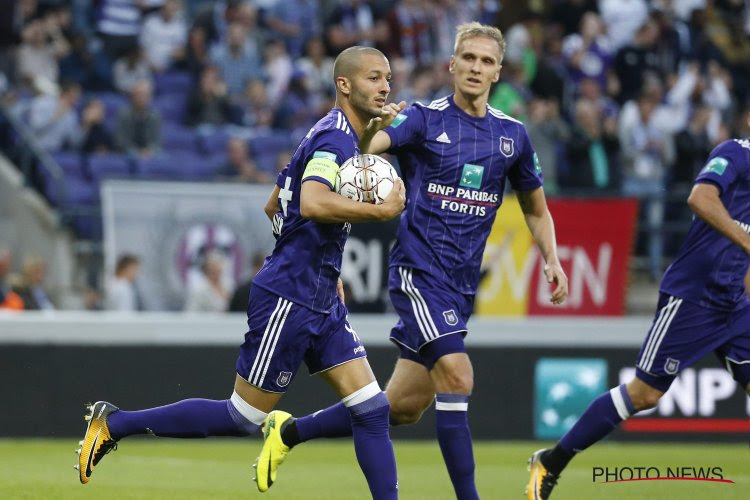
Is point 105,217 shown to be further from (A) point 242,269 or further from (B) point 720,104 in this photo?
(B) point 720,104

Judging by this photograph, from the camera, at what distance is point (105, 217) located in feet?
43.7

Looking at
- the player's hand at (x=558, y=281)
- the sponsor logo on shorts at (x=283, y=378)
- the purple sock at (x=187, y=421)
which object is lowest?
the purple sock at (x=187, y=421)

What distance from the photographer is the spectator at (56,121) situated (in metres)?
15.4

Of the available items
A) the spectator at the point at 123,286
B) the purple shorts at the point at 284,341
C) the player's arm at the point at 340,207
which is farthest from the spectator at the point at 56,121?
the player's arm at the point at 340,207

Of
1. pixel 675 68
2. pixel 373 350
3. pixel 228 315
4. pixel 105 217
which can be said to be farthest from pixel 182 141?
pixel 675 68

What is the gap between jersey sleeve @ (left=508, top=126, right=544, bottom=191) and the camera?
787cm

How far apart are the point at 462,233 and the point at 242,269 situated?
19.4 feet

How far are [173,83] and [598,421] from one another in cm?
1005

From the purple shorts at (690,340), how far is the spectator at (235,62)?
382 inches

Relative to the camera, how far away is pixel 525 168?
25.9ft

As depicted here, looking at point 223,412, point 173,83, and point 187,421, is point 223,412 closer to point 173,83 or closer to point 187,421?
point 187,421

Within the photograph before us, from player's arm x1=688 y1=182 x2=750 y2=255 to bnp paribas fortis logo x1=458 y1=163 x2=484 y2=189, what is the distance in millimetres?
1252

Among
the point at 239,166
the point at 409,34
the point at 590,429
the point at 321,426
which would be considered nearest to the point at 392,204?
the point at 321,426

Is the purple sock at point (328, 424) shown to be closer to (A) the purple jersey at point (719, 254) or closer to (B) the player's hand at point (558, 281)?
(B) the player's hand at point (558, 281)
